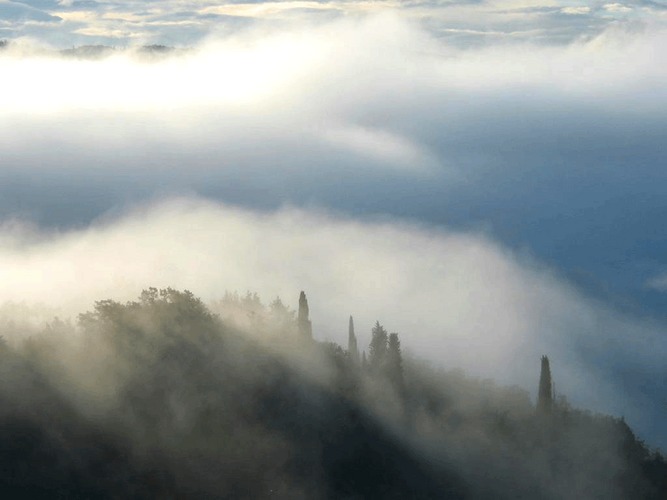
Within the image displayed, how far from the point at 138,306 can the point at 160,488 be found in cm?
3943

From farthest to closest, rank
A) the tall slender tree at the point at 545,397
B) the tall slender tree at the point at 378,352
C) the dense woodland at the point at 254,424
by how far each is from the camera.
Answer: the tall slender tree at the point at 545,397
the tall slender tree at the point at 378,352
the dense woodland at the point at 254,424

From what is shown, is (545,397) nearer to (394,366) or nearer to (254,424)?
(394,366)

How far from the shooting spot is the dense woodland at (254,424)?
126688 mm

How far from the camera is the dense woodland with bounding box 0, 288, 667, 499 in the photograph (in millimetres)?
126688

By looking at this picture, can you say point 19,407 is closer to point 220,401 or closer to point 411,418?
point 220,401

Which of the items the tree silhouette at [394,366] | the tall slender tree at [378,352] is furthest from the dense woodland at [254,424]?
the tall slender tree at [378,352]

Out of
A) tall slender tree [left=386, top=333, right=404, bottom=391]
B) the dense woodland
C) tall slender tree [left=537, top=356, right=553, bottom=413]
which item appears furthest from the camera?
tall slender tree [left=537, top=356, right=553, bottom=413]

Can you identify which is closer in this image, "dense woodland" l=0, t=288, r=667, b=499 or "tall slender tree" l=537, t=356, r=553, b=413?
"dense woodland" l=0, t=288, r=667, b=499

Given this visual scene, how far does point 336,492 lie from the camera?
451 feet

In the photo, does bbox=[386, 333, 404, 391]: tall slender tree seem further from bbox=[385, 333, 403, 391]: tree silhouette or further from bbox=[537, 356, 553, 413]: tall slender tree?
bbox=[537, 356, 553, 413]: tall slender tree

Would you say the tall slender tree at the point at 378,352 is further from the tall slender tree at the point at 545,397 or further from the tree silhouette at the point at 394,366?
the tall slender tree at the point at 545,397

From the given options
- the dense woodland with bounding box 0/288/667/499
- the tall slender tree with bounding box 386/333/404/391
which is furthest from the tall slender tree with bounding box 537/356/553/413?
the tall slender tree with bounding box 386/333/404/391

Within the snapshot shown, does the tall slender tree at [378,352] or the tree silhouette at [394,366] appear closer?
the tree silhouette at [394,366]

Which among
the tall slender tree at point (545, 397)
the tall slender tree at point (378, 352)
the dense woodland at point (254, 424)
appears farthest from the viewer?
the tall slender tree at point (545, 397)
